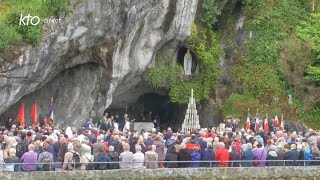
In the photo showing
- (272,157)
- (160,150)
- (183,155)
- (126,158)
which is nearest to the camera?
(126,158)

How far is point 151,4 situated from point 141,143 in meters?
15.4

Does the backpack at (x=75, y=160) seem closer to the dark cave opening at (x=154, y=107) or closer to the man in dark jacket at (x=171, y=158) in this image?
the man in dark jacket at (x=171, y=158)

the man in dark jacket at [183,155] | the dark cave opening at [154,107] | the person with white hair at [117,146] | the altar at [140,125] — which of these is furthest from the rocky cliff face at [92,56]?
the man in dark jacket at [183,155]

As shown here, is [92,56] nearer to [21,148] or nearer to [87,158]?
[21,148]

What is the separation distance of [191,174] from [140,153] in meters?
1.59

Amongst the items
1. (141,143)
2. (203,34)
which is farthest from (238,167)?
(203,34)

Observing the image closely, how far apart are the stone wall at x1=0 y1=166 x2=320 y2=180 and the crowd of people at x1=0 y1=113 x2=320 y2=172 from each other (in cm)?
29

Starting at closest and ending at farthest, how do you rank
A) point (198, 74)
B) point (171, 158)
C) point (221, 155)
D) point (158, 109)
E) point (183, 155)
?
point (171, 158) < point (183, 155) < point (221, 155) < point (198, 74) < point (158, 109)

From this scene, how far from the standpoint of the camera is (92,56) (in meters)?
39.0

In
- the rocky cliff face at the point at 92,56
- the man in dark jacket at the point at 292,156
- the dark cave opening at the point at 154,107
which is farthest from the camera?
the dark cave opening at the point at 154,107

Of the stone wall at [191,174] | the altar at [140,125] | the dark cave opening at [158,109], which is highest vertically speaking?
the dark cave opening at [158,109]

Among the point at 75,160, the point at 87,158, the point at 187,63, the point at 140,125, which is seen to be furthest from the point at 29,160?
the point at 187,63

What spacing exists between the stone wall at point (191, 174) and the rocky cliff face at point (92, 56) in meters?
12.5

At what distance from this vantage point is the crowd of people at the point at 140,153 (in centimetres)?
2275
